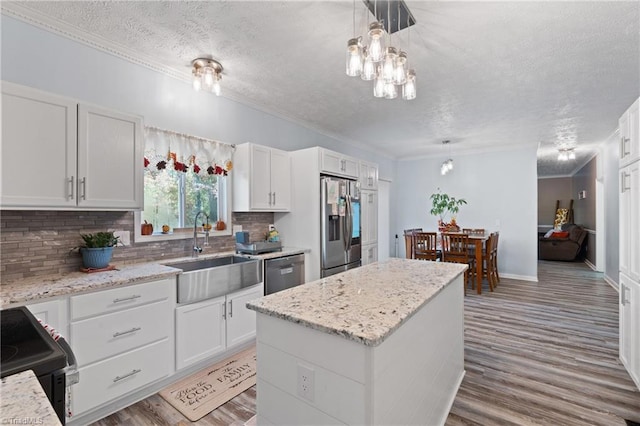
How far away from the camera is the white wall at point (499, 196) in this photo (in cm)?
584

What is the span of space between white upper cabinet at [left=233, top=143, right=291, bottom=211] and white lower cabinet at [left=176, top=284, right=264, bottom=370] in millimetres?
962

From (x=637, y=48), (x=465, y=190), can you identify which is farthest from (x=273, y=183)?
(x=465, y=190)

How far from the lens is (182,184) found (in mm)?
3092

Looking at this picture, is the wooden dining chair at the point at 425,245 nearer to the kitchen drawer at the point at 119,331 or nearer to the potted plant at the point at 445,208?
the potted plant at the point at 445,208

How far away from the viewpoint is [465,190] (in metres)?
6.51

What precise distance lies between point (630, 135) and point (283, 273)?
10.4 ft

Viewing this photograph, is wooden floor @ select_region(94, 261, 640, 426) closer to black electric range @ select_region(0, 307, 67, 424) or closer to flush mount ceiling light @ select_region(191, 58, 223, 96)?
black electric range @ select_region(0, 307, 67, 424)

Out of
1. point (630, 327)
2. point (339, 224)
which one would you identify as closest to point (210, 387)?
point (339, 224)

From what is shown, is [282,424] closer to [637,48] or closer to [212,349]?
[212,349]

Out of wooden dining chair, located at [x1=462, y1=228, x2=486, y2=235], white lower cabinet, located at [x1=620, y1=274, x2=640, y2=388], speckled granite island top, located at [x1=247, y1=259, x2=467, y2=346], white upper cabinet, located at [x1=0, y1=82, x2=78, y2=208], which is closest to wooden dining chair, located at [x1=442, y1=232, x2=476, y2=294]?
wooden dining chair, located at [x1=462, y1=228, x2=486, y2=235]

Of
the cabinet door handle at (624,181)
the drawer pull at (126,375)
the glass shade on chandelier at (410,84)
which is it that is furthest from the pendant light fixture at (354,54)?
the drawer pull at (126,375)

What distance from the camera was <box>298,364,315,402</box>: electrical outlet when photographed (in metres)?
1.21

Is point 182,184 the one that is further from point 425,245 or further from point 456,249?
point 456,249

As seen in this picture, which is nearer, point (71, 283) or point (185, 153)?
point (71, 283)
